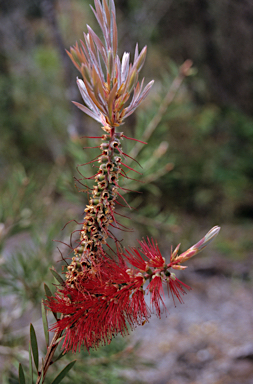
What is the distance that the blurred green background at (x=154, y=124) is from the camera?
55cm

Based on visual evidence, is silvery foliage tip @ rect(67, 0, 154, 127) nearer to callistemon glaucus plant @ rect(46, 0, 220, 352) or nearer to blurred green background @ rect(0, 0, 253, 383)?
callistemon glaucus plant @ rect(46, 0, 220, 352)

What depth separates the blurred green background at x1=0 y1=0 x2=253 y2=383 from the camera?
55 cm

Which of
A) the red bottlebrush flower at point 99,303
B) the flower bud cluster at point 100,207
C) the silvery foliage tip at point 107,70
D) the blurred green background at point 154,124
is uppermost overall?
the blurred green background at point 154,124

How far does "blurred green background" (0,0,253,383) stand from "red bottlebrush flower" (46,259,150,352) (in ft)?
0.96

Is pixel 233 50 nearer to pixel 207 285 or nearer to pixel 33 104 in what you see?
pixel 207 285

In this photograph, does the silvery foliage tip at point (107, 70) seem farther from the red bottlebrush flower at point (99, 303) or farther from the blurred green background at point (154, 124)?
the blurred green background at point (154, 124)

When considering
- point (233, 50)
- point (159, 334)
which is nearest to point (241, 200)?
point (233, 50)

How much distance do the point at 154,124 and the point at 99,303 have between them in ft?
1.36

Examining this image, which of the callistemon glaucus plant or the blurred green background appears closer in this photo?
the callistemon glaucus plant

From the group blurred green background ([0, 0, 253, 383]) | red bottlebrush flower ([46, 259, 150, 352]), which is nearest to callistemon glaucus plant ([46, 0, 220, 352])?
red bottlebrush flower ([46, 259, 150, 352])

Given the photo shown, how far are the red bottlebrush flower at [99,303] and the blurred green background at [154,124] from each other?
0.29 metres

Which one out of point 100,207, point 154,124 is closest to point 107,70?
point 100,207

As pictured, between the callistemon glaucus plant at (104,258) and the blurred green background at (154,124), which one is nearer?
the callistemon glaucus plant at (104,258)

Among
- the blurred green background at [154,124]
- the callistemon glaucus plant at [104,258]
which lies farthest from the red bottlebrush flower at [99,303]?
the blurred green background at [154,124]
